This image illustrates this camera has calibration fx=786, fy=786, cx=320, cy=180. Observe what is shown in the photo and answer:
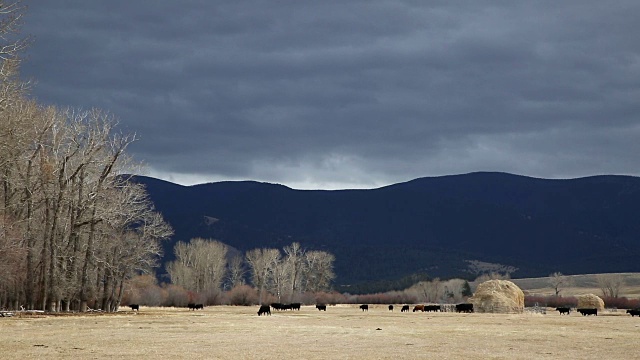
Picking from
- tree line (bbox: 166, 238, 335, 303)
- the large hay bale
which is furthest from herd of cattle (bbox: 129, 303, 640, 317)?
tree line (bbox: 166, 238, 335, 303)

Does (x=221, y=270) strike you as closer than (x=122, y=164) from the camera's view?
No

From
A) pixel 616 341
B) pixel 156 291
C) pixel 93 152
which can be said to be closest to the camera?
pixel 616 341

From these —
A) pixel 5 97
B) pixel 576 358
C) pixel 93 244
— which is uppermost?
pixel 5 97

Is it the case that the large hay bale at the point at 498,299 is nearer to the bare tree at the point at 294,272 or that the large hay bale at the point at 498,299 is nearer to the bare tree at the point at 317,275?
the bare tree at the point at 294,272

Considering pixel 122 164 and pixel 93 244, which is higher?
pixel 122 164

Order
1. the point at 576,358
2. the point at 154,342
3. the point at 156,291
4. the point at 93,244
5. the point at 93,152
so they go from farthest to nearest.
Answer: the point at 156,291, the point at 93,244, the point at 93,152, the point at 154,342, the point at 576,358

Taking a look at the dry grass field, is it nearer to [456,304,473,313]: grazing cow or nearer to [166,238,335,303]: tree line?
[456,304,473,313]: grazing cow

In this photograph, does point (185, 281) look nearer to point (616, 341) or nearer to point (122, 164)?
point (122, 164)

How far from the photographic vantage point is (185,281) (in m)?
142

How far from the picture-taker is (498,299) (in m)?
79.3

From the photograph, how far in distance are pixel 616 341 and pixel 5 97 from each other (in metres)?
31.1

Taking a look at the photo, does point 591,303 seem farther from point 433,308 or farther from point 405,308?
point 405,308

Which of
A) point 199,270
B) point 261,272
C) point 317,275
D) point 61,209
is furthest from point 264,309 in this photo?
point 317,275

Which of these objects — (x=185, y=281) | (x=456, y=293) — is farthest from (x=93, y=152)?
(x=456, y=293)
